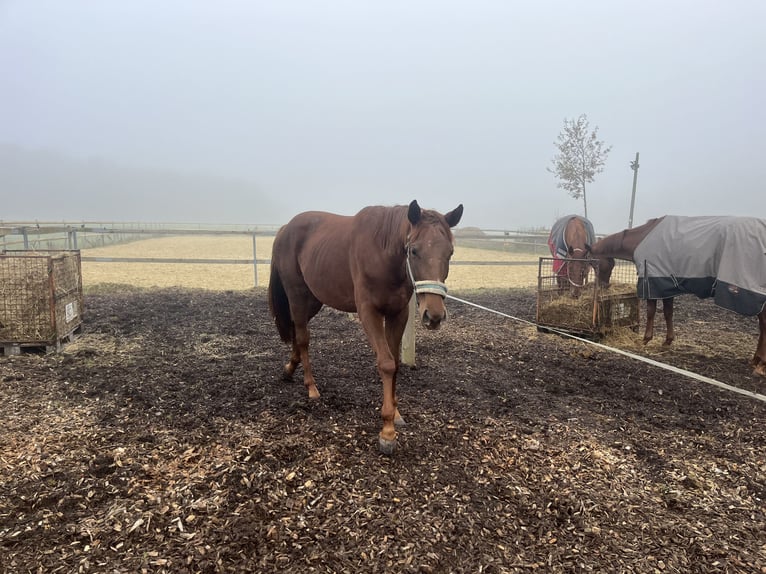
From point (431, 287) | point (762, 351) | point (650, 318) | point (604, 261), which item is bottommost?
point (762, 351)

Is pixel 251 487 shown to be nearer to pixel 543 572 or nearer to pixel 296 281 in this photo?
pixel 543 572

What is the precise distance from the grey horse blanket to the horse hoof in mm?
4464

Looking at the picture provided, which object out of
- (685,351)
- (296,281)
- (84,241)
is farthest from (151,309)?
(84,241)

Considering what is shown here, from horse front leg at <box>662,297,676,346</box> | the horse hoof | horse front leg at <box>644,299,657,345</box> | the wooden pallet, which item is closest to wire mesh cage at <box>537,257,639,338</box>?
horse front leg at <box>644,299,657,345</box>

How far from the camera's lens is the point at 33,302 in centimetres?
545

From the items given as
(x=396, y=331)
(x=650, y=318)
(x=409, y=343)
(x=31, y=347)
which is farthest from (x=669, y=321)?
(x=31, y=347)

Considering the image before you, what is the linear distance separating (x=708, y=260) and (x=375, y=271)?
464 centimetres

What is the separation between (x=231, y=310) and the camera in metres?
8.48

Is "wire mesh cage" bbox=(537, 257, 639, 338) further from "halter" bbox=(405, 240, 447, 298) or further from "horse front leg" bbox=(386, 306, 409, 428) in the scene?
"halter" bbox=(405, 240, 447, 298)

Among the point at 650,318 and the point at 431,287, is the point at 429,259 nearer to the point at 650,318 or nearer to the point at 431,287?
the point at 431,287

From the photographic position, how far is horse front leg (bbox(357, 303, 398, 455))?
3.11 metres

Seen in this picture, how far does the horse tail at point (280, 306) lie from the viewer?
191 inches

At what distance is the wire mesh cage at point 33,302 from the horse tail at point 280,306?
2900mm

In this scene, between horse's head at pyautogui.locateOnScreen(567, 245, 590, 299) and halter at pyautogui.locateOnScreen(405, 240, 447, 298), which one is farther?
horse's head at pyautogui.locateOnScreen(567, 245, 590, 299)
